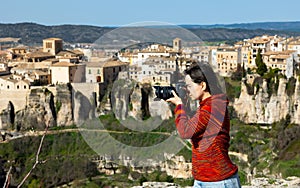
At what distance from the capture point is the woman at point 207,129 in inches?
88.0

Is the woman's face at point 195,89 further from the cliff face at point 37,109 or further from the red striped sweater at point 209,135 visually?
the cliff face at point 37,109

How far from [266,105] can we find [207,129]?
16816 millimetres

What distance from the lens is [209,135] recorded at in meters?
2.26

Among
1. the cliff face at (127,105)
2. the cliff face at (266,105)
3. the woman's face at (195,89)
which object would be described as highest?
the woman's face at (195,89)

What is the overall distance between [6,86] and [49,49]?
6.35 meters

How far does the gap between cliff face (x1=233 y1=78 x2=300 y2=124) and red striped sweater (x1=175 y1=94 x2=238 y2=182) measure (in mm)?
15480

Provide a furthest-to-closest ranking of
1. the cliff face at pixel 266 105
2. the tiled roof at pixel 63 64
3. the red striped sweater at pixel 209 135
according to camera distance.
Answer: the tiled roof at pixel 63 64, the cliff face at pixel 266 105, the red striped sweater at pixel 209 135

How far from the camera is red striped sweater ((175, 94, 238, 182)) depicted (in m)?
2.23

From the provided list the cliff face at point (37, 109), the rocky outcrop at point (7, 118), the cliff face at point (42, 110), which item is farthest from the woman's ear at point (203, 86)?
the rocky outcrop at point (7, 118)

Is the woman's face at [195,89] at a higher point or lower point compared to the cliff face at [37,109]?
higher

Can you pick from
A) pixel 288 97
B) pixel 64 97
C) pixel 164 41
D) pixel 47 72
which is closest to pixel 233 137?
pixel 288 97

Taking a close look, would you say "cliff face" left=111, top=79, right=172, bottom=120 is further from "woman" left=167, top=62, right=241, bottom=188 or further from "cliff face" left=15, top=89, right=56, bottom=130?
"cliff face" left=15, top=89, right=56, bottom=130

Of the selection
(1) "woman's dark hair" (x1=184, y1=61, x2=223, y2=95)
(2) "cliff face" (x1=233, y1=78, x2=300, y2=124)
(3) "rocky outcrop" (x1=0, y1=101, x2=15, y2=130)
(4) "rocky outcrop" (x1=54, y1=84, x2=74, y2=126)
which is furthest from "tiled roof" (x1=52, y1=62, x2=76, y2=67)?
(1) "woman's dark hair" (x1=184, y1=61, x2=223, y2=95)

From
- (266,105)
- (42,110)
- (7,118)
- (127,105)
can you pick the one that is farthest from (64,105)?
(127,105)
